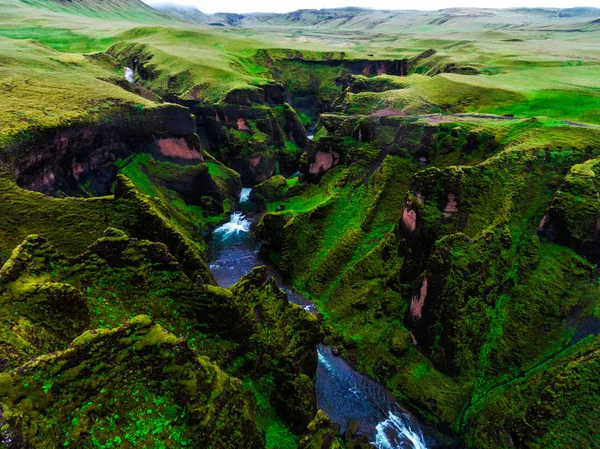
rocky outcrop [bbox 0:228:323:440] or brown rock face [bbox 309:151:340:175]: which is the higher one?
rocky outcrop [bbox 0:228:323:440]

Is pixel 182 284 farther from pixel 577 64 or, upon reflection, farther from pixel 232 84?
pixel 577 64

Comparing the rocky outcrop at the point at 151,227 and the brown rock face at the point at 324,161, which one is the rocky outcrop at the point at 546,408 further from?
the brown rock face at the point at 324,161

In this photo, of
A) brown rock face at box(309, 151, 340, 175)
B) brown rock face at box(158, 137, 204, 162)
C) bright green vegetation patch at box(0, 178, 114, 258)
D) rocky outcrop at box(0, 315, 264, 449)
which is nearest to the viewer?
rocky outcrop at box(0, 315, 264, 449)

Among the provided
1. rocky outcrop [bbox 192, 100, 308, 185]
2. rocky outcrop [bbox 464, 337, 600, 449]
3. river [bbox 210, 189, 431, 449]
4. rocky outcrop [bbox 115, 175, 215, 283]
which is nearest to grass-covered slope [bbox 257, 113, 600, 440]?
rocky outcrop [bbox 464, 337, 600, 449]

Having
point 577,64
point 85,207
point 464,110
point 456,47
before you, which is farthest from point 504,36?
point 85,207

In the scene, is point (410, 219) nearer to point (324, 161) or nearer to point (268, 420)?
point (324, 161)

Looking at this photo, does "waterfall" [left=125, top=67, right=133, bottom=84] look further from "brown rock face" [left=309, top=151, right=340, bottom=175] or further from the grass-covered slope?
the grass-covered slope

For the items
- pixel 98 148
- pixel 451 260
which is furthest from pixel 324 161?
pixel 98 148
